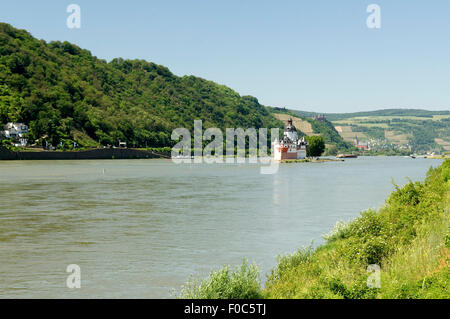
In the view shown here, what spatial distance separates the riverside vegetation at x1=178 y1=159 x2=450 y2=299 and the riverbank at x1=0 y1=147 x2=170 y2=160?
5147 inches

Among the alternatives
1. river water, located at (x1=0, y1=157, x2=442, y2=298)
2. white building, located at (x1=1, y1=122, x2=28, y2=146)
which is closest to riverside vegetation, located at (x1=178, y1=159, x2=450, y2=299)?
river water, located at (x1=0, y1=157, x2=442, y2=298)

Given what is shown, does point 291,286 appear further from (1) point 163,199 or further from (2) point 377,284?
(1) point 163,199

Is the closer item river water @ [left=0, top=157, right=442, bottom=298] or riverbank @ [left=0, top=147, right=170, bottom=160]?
river water @ [left=0, top=157, right=442, bottom=298]

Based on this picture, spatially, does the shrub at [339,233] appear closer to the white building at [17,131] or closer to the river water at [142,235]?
the river water at [142,235]

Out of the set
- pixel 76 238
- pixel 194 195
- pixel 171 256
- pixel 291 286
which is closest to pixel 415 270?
pixel 291 286

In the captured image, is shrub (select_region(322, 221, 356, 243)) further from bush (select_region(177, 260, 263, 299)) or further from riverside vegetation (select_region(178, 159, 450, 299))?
bush (select_region(177, 260, 263, 299))

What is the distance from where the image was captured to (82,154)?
160m

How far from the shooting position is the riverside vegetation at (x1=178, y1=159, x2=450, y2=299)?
10938mm

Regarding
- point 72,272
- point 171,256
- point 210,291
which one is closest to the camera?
point 210,291

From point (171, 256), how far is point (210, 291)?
28.0 feet

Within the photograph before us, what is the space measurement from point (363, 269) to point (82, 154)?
501 ft

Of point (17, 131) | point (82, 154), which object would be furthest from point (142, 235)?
point (17, 131)
